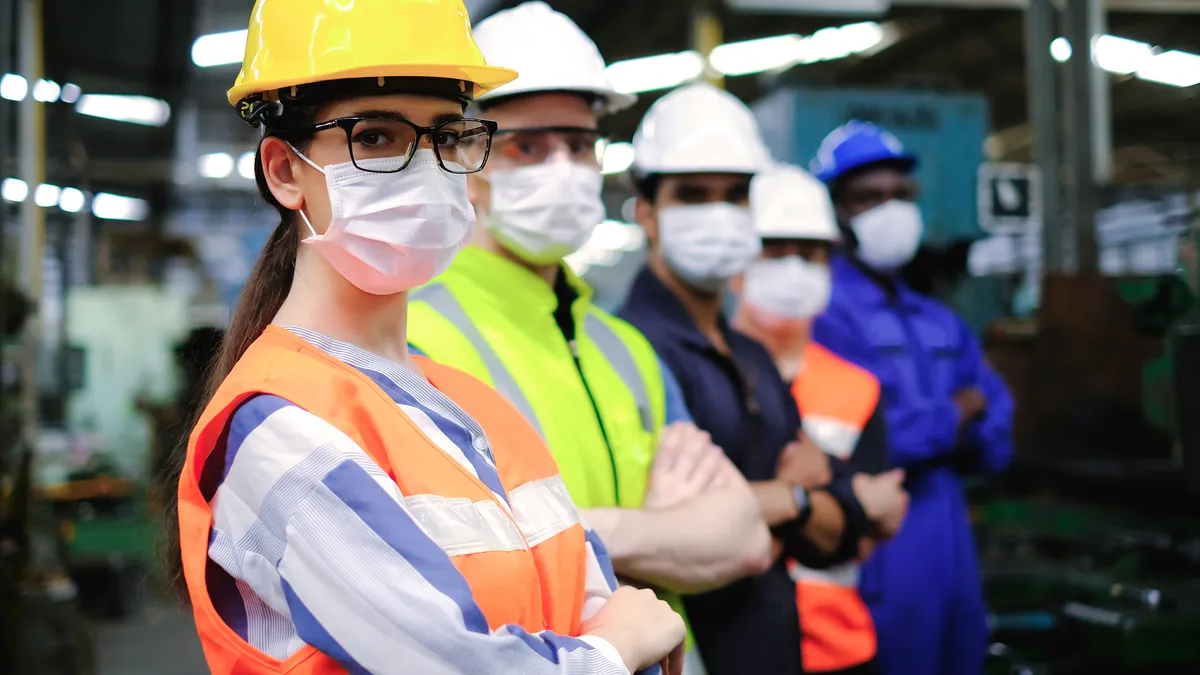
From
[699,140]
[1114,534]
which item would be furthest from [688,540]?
[1114,534]

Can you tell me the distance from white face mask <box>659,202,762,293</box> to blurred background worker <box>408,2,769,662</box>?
53 centimetres

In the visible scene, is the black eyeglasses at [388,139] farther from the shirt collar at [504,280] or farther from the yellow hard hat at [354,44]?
the shirt collar at [504,280]

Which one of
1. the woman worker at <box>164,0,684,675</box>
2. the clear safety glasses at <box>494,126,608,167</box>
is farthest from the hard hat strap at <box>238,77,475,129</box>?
the clear safety glasses at <box>494,126,608,167</box>

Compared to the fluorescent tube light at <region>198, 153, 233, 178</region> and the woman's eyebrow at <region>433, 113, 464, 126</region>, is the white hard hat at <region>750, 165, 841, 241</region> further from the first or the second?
the fluorescent tube light at <region>198, 153, 233, 178</region>

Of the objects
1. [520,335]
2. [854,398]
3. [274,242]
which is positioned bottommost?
[854,398]

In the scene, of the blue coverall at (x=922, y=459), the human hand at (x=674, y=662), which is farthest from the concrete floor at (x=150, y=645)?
the human hand at (x=674, y=662)

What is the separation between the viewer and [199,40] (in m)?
8.95

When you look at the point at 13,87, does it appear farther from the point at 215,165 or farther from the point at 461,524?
the point at 215,165

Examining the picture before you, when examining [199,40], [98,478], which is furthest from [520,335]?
[199,40]

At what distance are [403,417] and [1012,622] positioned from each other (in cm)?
379

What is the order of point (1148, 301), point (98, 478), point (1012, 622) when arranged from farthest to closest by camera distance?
point (98, 478)
point (1012, 622)
point (1148, 301)

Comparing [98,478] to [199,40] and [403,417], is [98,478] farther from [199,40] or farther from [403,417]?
[403,417]

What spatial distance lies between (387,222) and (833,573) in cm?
216

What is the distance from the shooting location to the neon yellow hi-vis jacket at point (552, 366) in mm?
1655
